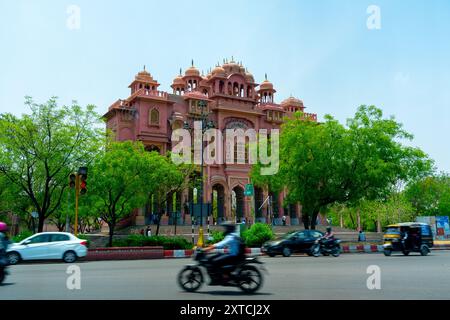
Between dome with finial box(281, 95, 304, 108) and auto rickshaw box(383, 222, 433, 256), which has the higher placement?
dome with finial box(281, 95, 304, 108)

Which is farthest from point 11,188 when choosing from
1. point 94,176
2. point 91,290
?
point 91,290

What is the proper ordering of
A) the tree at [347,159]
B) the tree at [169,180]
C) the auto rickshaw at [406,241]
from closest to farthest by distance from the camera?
1. the auto rickshaw at [406,241]
2. the tree at [347,159]
3. the tree at [169,180]

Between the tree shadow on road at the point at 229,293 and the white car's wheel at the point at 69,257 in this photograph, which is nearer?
the tree shadow on road at the point at 229,293

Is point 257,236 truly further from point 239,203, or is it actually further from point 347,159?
point 239,203

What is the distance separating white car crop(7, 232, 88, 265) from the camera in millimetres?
17281

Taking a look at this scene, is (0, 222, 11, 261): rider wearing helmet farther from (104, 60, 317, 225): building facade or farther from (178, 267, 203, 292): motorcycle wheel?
(104, 60, 317, 225): building facade

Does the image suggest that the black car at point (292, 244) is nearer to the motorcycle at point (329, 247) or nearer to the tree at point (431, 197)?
the motorcycle at point (329, 247)

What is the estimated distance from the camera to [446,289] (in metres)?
8.92

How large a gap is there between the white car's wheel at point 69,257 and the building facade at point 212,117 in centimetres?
2091

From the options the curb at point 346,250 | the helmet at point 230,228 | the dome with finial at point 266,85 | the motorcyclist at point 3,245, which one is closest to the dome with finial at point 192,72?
the dome with finial at point 266,85

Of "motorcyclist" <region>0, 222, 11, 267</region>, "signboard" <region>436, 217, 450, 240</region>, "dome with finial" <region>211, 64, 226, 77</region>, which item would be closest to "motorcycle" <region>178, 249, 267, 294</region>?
"motorcyclist" <region>0, 222, 11, 267</region>

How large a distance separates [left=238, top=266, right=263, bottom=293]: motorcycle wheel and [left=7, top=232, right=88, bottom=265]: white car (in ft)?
38.5

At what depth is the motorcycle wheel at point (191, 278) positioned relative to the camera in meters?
8.70
